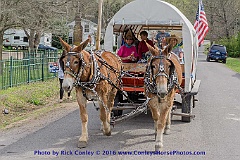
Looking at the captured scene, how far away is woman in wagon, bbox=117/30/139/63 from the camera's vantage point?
34.7ft

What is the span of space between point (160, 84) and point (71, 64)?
1.66 m

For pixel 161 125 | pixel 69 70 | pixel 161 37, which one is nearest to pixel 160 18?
pixel 161 37

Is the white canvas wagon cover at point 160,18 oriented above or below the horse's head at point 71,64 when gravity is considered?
above

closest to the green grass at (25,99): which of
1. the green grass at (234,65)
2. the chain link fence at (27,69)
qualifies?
the chain link fence at (27,69)

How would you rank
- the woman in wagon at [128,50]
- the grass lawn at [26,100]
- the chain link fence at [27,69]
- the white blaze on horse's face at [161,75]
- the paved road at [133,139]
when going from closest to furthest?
the white blaze on horse's face at [161,75]
the paved road at [133,139]
the woman in wagon at [128,50]
the grass lawn at [26,100]
the chain link fence at [27,69]

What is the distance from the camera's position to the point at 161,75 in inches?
285

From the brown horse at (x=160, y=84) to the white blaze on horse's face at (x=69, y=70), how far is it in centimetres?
140

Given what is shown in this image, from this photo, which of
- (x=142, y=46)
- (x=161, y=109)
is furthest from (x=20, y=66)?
(x=161, y=109)

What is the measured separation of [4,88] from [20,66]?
1.85 metres

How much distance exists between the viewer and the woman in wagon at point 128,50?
34.7 feet

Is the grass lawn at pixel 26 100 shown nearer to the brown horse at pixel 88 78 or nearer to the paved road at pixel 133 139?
the paved road at pixel 133 139

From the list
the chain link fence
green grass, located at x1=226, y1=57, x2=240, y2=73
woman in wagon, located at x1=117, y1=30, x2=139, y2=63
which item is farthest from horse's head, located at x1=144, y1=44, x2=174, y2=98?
green grass, located at x1=226, y1=57, x2=240, y2=73

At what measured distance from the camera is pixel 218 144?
27.6 ft

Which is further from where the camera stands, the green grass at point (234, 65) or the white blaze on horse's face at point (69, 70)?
the green grass at point (234, 65)
